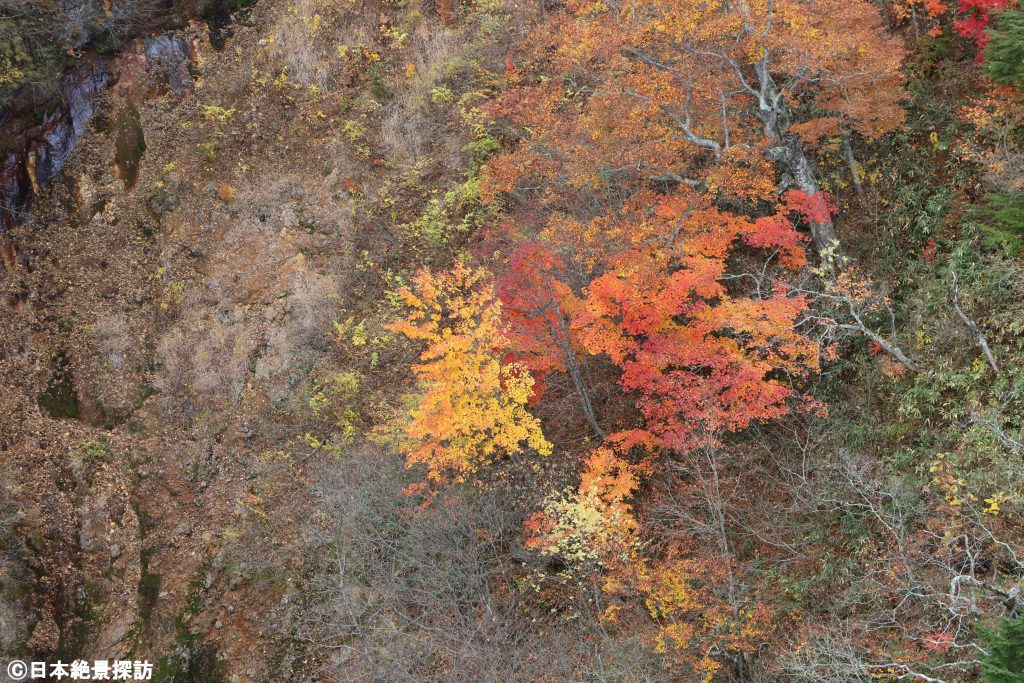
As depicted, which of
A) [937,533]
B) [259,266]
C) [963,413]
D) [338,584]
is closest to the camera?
[937,533]

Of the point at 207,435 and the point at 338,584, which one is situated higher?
the point at 207,435

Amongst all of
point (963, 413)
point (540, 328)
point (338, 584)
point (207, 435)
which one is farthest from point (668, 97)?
point (207, 435)

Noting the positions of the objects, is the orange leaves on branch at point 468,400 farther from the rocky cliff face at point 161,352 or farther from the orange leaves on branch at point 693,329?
the rocky cliff face at point 161,352

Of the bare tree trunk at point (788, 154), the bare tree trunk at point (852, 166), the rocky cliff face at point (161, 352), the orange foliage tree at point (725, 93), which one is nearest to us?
the orange foliage tree at point (725, 93)

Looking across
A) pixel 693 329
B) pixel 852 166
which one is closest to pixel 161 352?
pixel 693 329

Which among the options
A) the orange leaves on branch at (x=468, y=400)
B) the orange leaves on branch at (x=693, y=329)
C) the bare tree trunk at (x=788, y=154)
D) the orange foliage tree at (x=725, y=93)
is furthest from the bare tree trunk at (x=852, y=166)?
the orange leaves on branch at (x=468, y=400)

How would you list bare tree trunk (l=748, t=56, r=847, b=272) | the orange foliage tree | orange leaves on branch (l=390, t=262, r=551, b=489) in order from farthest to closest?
1. bare tree trunk (l=748, t=56, r=847, b=272)
2. the orange foliage tree
3. orange leaves on branch (l=390, t=262, r=551, b=489)

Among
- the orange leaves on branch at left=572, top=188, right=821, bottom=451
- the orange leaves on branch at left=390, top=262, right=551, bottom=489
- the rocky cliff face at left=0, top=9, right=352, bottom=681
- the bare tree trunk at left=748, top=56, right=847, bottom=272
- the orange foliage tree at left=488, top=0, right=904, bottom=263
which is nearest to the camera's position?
the orange leaves on branch at left=572, top=188, right=821, bottom=451

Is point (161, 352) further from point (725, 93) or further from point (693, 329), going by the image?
point (725, 93)

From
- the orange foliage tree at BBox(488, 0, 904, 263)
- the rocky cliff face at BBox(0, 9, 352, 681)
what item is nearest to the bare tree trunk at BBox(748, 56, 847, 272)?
the orange foliage tree at BBox(488, 0, 904, 263)

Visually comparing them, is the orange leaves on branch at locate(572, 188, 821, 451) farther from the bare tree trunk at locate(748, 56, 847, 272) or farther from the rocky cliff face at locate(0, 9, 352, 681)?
the rocky cliff face at locate(0, 9, 352, 681)

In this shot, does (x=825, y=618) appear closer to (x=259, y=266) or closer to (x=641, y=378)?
(x=641, y=378)
